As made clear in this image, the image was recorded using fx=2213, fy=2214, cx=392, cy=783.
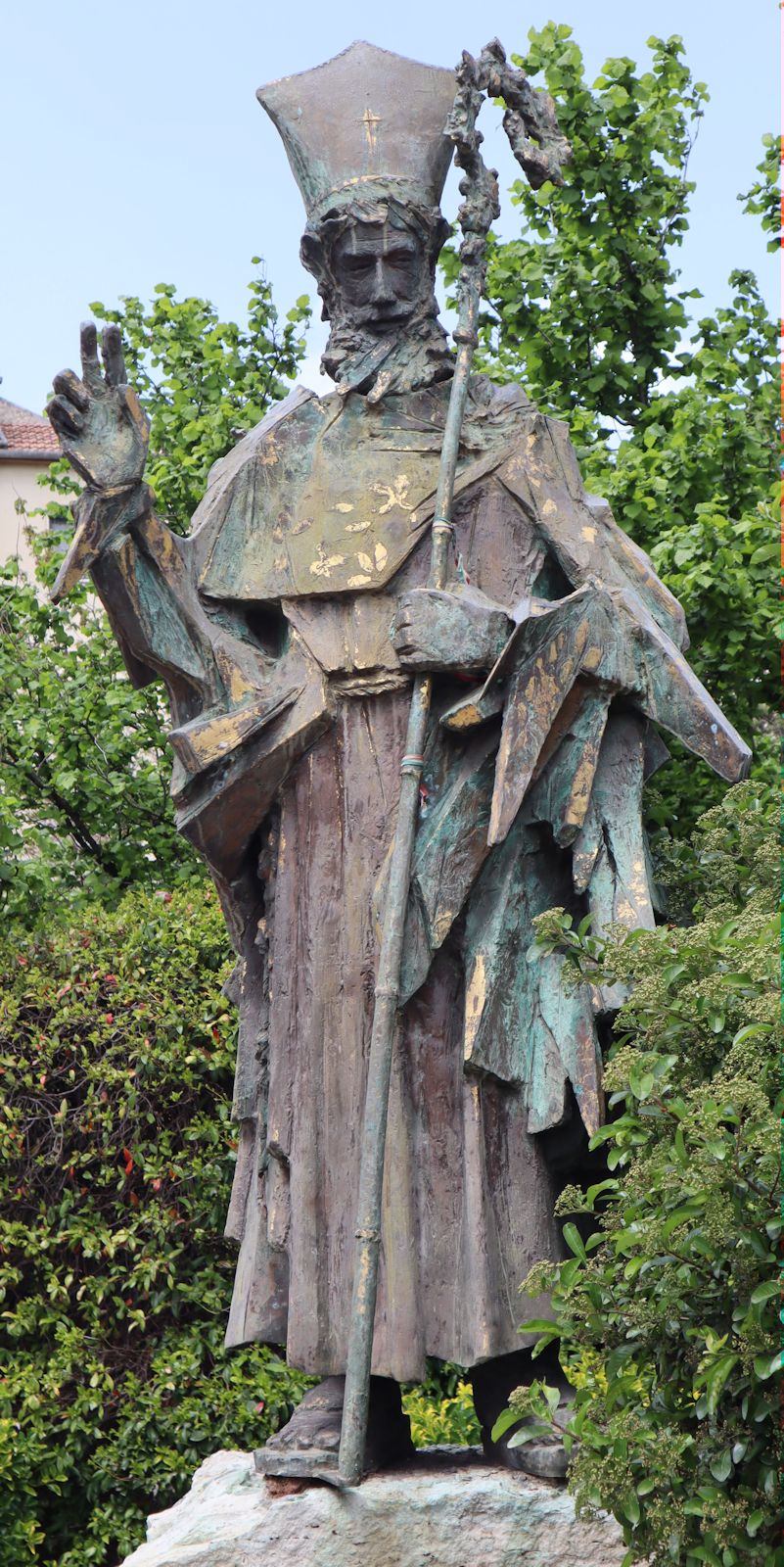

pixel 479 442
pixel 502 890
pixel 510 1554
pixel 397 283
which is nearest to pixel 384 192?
pixel 397 283

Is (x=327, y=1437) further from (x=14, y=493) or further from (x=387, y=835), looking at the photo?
(x=14, y=493)

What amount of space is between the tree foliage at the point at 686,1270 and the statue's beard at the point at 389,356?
1.80 m

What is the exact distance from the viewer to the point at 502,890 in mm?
5684

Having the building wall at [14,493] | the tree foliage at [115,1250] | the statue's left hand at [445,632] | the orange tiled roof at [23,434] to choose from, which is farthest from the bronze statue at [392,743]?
the building wall at [14,493]

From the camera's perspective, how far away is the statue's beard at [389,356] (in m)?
6.11

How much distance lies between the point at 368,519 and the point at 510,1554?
264 cm

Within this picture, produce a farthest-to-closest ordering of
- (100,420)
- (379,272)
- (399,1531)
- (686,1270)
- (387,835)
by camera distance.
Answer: (379,272)
(387,835)
(100,420)
(399,1531)
(686,1270)

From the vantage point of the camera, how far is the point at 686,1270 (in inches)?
171

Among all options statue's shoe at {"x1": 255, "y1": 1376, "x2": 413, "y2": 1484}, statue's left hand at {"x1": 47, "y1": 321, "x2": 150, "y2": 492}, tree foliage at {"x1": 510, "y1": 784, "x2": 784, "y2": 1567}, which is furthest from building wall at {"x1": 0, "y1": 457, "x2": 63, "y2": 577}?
tree foliage at {"x1": 510, "y1": 784, "x2": 784, "y2": 1567}

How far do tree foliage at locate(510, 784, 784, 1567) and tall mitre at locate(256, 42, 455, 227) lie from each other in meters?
2.24

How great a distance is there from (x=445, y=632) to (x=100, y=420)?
1010mm

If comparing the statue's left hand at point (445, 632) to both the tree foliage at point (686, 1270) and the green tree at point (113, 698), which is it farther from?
the green tree at point (113, 698)

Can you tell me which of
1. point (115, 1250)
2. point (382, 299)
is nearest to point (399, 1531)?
point (382, 299)

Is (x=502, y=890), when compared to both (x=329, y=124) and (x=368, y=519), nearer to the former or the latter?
(x=368, y=519)
